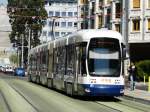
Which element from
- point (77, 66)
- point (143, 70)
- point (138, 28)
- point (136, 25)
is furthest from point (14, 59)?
point (77, 66)

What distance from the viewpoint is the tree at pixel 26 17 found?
338ft

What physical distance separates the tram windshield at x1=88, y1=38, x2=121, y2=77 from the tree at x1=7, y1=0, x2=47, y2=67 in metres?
74.3

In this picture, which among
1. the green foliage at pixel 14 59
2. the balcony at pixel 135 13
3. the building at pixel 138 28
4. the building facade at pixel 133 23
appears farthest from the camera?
the green foliage at pixel 14 59

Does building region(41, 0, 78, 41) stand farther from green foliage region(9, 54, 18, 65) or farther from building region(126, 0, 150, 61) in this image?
building region(126, 0, 150, 61)

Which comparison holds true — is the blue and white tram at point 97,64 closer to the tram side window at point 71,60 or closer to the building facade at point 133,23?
the tram side window at point 71,60

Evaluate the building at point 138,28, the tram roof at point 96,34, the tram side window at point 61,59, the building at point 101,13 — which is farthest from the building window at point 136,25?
the tram roof at point 96,34

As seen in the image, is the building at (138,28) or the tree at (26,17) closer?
the building at (138,28)

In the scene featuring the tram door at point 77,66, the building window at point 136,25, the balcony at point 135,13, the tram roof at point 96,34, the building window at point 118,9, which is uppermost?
the building window at point 118,9

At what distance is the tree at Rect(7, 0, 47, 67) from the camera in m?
103

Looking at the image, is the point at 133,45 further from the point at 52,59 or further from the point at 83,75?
the point at 83,75

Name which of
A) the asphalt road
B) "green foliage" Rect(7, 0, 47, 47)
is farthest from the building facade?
the asphalt road

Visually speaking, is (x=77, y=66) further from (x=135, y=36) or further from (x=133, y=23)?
(x=133, y=23)

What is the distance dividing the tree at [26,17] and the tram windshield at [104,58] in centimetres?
7428

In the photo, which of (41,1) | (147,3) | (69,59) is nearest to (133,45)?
(147,3)
